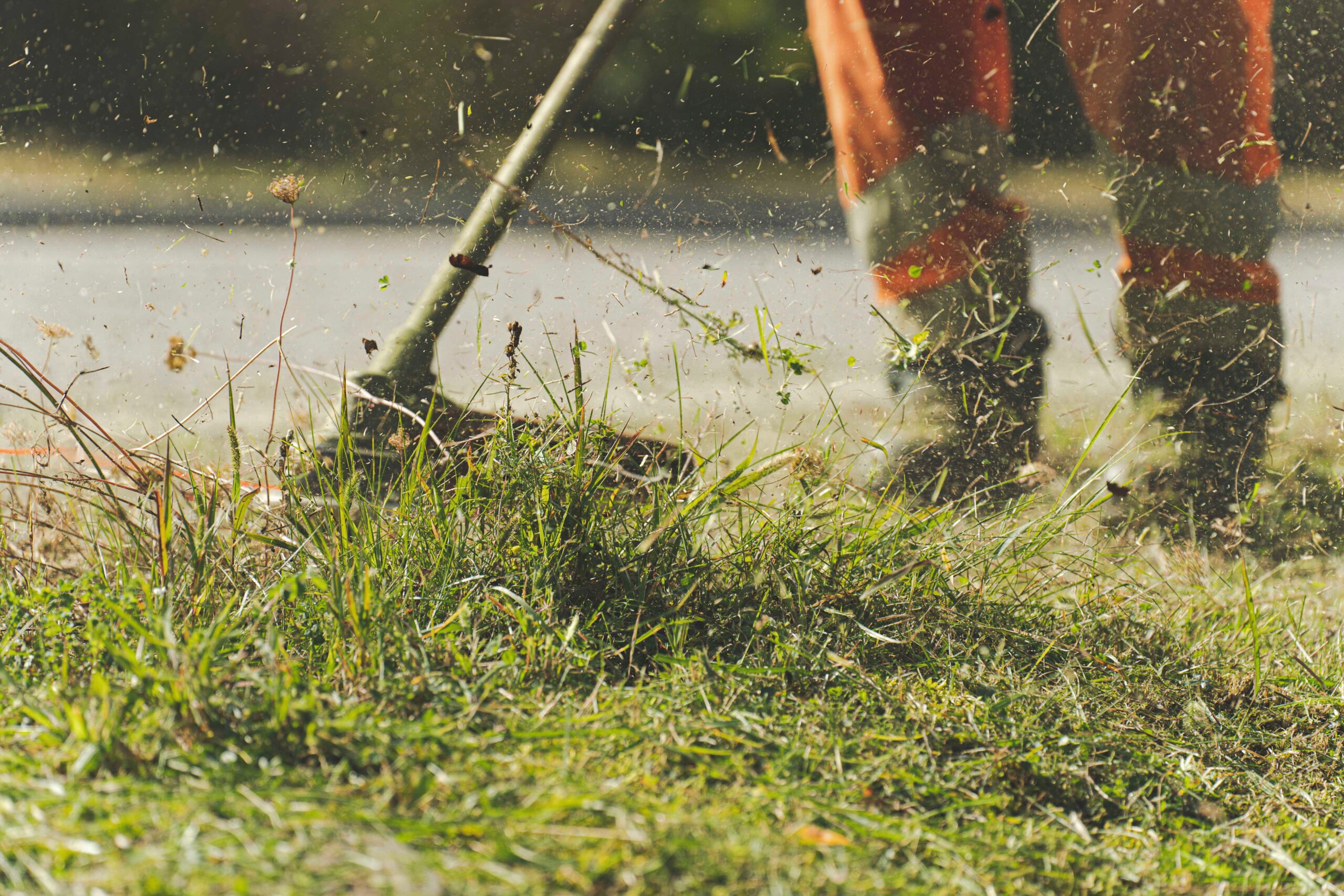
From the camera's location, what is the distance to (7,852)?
675mm

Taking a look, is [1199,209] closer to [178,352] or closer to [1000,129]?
[1000,129]

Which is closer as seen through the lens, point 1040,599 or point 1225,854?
point 1225,854

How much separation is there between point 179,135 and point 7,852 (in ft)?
6.53

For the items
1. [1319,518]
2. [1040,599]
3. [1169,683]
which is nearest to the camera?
[1169,683]

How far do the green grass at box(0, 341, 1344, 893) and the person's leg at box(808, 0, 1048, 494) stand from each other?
39 cm

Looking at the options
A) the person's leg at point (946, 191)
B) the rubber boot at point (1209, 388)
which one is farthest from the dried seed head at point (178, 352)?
the rubber boot at point (1209, 388)

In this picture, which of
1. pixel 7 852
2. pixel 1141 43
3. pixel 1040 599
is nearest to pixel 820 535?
pixel 1040 599

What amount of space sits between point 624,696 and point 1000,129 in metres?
1.52

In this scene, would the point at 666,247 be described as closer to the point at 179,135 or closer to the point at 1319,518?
the point at 179,135

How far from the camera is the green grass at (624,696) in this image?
0.73m

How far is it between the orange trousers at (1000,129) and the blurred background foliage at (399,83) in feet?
0.67

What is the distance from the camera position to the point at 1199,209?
1954mm

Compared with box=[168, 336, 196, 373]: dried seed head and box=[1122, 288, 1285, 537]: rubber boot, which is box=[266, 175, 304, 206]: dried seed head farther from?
box=[1122, 288, 1285, 537]: rubber boot

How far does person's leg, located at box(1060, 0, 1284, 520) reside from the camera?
1.87 m
